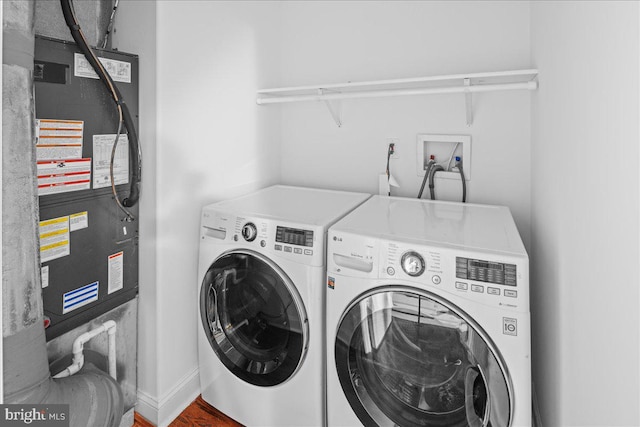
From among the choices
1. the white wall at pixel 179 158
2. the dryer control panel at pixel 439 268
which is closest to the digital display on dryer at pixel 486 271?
the dryer control panel at pixel 439 268

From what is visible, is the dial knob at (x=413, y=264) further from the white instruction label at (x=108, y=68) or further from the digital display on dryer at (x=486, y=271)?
the white instruction label at (x=108, y=68)

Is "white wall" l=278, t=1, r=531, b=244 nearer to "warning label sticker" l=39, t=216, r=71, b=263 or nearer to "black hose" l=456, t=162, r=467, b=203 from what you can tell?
"black hose" l=456, t=162, r=467, b=203

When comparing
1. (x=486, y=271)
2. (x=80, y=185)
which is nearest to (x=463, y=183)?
(x=486, y=271)

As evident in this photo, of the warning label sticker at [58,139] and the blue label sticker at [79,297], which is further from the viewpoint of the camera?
the blue label sticker at [79,297]

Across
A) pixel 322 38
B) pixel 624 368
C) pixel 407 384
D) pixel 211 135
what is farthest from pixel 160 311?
pixel 322 38

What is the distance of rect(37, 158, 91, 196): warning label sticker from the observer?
1.25 meters

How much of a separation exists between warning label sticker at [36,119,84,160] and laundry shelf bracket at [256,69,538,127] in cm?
104

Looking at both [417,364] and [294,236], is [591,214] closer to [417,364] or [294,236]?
[417,364]

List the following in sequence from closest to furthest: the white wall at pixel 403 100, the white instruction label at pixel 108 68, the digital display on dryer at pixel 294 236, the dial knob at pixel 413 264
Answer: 1. the dial knob at pixel 413 264
2. the white instruction label at pixel 108 68
3. the digital display on dryer at pixel 294 236
4. the white wall at pixel 403 100

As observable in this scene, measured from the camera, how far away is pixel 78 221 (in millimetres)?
1373

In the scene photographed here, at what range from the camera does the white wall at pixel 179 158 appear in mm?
1524

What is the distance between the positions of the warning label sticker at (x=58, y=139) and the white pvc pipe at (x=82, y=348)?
706 mm

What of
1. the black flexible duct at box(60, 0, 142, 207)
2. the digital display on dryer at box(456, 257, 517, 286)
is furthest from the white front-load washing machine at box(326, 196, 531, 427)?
the black flexible duct at box(60, 0, 142, 207)

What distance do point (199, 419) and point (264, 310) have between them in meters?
0.66
